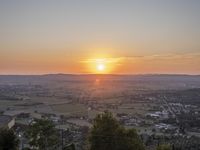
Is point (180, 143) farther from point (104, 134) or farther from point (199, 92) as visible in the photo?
point (199, 92)

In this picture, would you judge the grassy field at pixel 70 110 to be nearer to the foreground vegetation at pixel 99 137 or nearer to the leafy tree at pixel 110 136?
the foreground vegetation at pixel 99 137

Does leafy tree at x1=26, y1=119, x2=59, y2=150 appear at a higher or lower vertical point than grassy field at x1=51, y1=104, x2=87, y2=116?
higher

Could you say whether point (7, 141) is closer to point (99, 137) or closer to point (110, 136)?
point (99, 137)

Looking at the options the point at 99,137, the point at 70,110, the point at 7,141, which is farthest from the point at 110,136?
the point at 70,110

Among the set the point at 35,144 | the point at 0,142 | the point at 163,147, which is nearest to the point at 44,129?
the point at 35,144

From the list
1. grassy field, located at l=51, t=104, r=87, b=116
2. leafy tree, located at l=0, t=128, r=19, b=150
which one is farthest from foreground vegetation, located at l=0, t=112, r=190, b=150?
grassy field, located at l=51, t=104, r=87, b=116

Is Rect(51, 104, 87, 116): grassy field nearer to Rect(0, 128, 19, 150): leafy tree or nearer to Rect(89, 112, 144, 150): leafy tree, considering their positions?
Rect(0, 128, 19, 150): leafy tree

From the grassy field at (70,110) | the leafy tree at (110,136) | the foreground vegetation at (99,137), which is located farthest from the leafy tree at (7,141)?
the grassy field at (70,110)

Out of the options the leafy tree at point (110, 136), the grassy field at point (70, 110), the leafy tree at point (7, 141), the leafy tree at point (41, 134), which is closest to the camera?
the leafy tree at point (110, 136)
